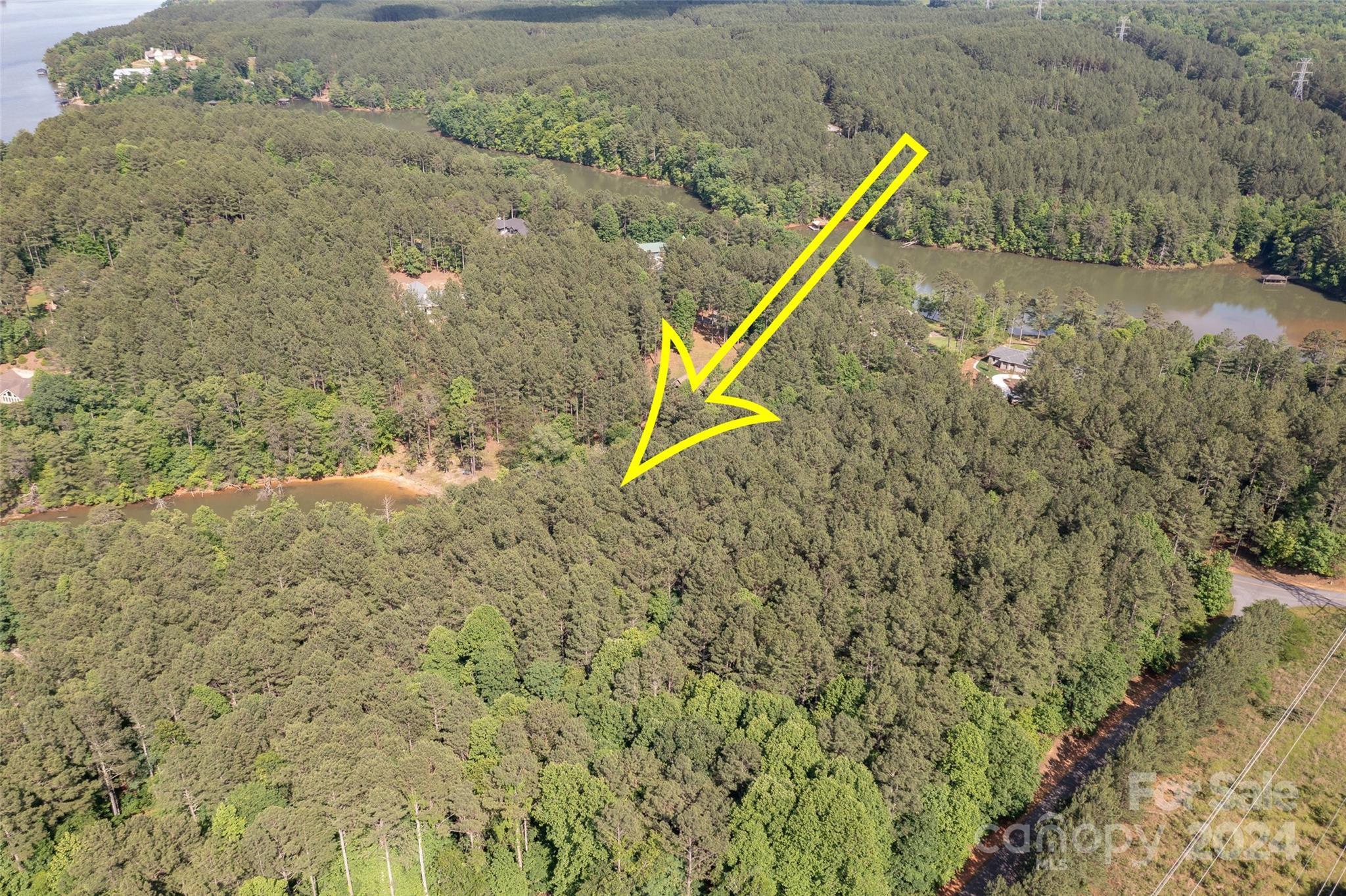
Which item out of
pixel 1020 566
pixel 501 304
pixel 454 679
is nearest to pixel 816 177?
pixel 501 304

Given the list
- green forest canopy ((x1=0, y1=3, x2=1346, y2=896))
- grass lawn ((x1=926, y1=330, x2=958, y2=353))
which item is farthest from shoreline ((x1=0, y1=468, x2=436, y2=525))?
grass lawn ((x1=926, y1=330, x2=958, y2=353))

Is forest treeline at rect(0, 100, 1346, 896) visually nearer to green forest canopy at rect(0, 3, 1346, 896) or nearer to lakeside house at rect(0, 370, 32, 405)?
green forest canopy at rect(0, 3, 1346, 896)

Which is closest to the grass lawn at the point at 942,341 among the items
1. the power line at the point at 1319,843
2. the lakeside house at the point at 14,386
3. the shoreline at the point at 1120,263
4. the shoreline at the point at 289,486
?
the shoreline at the point at 1120,263

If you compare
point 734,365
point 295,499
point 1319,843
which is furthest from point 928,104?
point 1319,843

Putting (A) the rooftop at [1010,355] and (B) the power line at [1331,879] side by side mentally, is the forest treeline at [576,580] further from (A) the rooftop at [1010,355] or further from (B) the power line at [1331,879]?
(B) the power line at [1331,879]

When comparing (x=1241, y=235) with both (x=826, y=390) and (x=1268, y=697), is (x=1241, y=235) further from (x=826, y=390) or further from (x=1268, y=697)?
(x=1268, y=697)
